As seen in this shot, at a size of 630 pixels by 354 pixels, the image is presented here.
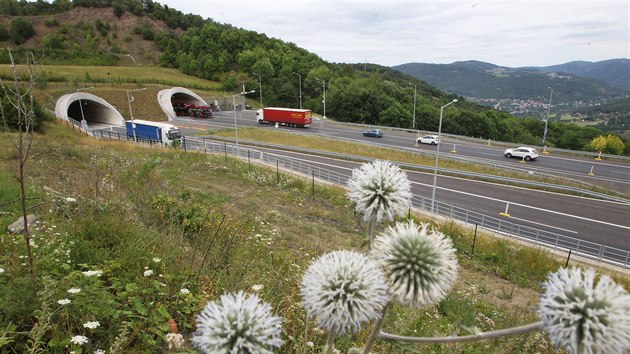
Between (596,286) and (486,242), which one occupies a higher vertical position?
(596,286)

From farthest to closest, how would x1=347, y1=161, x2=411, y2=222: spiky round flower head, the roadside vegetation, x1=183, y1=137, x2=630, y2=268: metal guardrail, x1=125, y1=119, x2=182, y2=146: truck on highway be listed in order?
x1=125, y1=119, x2=182, y2=146: truck on highway, x1=183, y1=137, x2=630, y2=268: metal guardrail, the roadside vegetation, x1=347, y1=161, x2=411, y2=222: spiky round flower head

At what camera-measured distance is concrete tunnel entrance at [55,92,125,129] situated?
6069 cm

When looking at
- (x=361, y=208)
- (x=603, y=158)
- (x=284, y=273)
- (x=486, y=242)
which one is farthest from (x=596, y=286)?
(x=603, y=158)

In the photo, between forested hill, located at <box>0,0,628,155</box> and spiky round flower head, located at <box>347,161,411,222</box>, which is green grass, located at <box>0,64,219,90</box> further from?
spiky round flower head, located at <box>347,161,411,222</box>

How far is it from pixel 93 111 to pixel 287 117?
38003mm

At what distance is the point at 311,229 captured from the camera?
51.8 ft

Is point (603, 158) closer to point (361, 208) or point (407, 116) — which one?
point (407, 116)

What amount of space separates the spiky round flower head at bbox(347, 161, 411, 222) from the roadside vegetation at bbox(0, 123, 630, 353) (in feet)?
0.64

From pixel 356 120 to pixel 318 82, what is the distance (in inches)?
765

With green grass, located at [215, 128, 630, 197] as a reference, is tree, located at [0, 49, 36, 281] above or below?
above

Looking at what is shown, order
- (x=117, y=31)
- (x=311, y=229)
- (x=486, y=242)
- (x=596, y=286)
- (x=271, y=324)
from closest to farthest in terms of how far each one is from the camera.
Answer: (x=596, y=286) < (x=271, y=324) < (x=311, y=229) < (x=486, y=242) < (x=117, y=31)

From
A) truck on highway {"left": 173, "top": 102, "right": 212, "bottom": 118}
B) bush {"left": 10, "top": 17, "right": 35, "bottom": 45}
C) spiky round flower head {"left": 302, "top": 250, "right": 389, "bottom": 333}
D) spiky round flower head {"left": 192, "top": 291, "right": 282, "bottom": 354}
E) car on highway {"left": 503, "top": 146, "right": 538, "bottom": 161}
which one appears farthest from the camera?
bush {"left": 10, "top": 17, "right": 35, "bottom": 45}

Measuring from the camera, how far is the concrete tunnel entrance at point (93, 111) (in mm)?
60688

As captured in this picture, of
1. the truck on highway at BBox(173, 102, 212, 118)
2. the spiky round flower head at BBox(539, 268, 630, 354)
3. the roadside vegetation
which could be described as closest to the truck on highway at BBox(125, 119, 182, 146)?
the truck on highway at BBox(173, 102, 212, 118)
